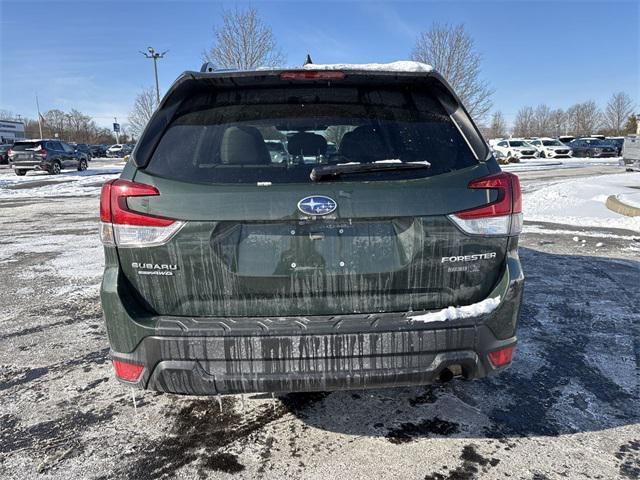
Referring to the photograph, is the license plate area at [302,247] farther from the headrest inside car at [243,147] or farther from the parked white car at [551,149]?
the parked white car at [551,149]

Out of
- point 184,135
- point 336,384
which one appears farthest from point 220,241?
point 336,384

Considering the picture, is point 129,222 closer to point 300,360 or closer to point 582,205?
point 300,360

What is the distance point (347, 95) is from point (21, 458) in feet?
8.33

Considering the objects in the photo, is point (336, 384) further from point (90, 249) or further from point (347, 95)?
point (90, 249)

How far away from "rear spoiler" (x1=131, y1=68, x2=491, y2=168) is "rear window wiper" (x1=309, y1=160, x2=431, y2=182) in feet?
1.14

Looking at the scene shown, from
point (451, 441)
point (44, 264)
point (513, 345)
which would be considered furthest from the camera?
point (44, 264)

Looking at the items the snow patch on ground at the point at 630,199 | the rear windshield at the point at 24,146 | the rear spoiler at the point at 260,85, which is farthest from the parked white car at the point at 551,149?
the rear spoiler at the point at 260,85

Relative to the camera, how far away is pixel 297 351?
1954 millimetres

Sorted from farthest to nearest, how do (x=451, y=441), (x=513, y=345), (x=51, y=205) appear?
(x=51, y=205) < (x=451, y=441) < (x=513, y=345)

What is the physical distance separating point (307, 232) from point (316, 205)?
0.13 metres

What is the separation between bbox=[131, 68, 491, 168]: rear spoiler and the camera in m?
2.15

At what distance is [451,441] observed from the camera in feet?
7.80

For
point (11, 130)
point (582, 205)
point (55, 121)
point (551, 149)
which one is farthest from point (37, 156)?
point (55, 121)

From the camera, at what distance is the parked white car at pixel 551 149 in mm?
38875
